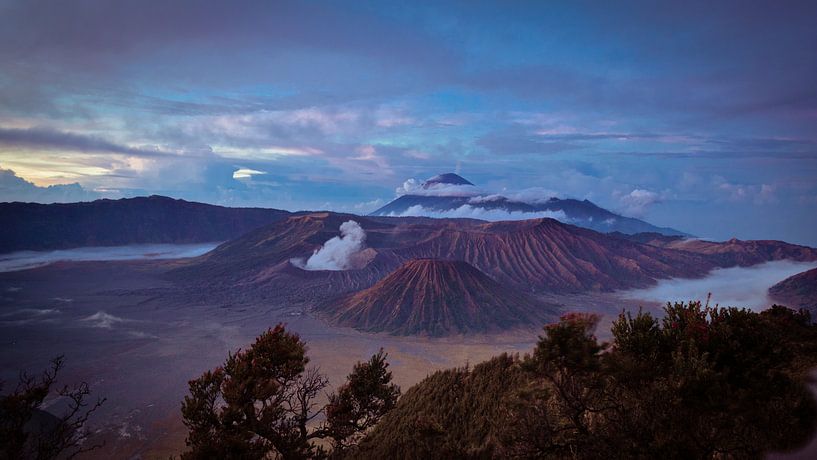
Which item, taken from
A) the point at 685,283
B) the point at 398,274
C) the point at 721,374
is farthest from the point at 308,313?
the point at 685,283

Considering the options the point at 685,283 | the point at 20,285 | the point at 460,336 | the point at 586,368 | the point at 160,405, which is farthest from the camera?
the point at 685,283

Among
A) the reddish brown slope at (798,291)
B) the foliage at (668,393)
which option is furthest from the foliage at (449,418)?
the reddish brown slope at (798,291)

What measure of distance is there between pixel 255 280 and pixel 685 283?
93.9 metres

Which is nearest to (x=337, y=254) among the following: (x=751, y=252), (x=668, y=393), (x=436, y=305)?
(x=436, y=305)

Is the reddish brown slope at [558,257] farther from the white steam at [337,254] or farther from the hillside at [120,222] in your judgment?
the hillside at [120,222]

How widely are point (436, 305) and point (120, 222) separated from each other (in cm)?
15168

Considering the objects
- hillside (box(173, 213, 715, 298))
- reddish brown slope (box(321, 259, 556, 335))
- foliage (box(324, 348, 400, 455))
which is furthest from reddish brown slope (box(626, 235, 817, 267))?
foliage (box(324, 348, 400, 455))

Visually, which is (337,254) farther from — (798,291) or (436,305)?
(798,291)

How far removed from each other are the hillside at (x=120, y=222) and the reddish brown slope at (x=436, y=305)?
126862 millimetres

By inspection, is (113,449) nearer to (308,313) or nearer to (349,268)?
(308,313)

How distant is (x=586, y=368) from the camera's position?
9523 mm

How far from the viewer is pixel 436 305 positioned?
62.0m

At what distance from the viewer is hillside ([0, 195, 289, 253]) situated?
135 m

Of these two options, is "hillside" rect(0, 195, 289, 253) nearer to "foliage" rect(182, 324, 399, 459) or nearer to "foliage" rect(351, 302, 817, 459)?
"foliage" rect(182, 324, 399, 459)
